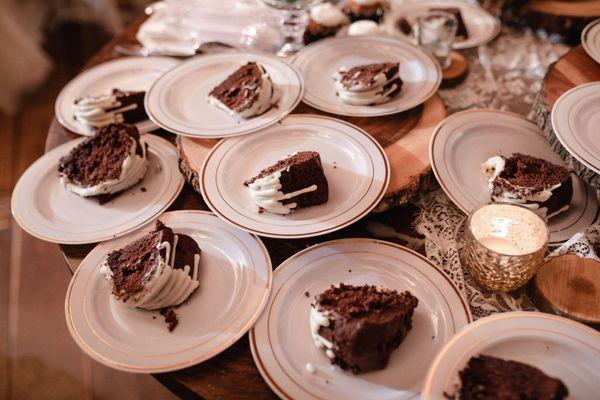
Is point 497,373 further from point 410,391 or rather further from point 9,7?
point 9,7

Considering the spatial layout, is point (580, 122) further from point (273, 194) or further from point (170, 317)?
point (170, 317)

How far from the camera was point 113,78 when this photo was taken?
9.88ft

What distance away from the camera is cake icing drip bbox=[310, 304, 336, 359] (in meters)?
1.67

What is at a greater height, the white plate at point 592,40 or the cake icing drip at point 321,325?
the white plate at point 592,40

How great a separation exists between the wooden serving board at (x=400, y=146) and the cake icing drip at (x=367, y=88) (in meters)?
0.10

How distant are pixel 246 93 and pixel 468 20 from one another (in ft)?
5.95

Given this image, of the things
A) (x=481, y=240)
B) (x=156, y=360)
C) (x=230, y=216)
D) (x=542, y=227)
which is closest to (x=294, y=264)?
(x=230, y=216)

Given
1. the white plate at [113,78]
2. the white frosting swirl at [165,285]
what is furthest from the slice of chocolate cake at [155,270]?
the white plate at [113,78]

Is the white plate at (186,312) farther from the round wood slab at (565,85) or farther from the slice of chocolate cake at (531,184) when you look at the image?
the round wood slab at (565,85)

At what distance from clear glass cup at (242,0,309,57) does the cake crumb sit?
1914mm

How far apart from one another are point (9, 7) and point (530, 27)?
4.62 m

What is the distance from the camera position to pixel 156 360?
1.69 meters

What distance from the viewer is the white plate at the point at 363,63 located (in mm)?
2557

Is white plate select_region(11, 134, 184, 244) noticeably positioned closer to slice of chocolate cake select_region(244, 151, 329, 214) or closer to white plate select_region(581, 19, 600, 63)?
slice of chocolate cake select_region(244, 151, 329, 214)
